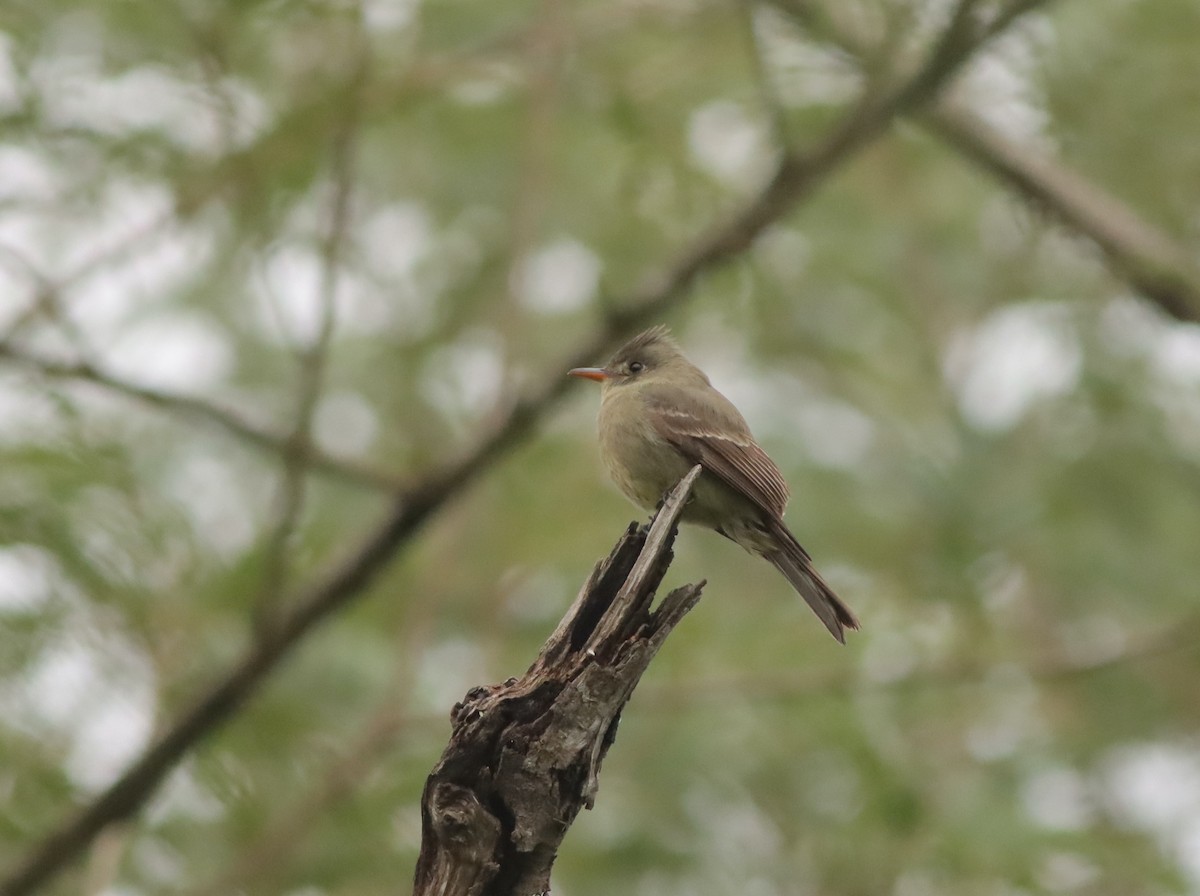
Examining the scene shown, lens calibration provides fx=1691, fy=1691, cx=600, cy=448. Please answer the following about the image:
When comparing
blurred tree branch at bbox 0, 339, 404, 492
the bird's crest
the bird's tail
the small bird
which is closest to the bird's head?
the bird's crest

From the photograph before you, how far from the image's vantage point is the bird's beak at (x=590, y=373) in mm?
5922

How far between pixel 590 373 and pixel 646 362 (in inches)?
28.6

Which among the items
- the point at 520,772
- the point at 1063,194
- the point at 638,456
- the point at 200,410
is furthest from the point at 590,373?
the point at 520,772

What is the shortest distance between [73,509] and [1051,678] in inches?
145

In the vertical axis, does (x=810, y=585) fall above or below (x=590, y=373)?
below

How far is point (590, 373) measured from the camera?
609 cm

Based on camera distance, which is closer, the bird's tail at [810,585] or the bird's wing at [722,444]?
the bird's tail at [810,585]

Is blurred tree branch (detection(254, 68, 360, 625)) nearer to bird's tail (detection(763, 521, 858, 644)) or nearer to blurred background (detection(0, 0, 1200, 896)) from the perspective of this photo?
blurred background (detection(0, 0, 1200, 896))

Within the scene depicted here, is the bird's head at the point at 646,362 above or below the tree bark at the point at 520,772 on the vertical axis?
above

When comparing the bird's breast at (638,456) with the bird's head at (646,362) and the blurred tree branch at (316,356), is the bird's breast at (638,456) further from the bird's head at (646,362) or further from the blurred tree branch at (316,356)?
the blurred tree branch at (316,356)

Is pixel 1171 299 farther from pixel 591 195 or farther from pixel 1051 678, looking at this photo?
pixel 591 195

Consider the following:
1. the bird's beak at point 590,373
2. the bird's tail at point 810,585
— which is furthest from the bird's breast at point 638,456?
the bird's tail at point 810,585

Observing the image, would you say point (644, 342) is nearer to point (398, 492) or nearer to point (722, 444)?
point (722, 444)

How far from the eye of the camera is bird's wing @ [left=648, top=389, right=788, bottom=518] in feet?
18.7
